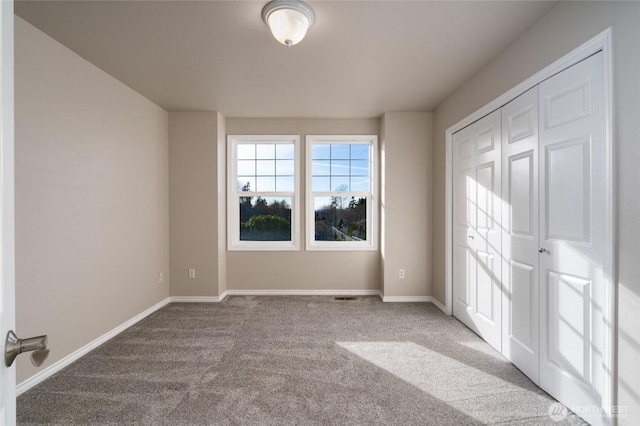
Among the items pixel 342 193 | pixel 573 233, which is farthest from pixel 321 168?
pixel 573 233

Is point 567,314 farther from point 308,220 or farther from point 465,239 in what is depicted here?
point 308,220

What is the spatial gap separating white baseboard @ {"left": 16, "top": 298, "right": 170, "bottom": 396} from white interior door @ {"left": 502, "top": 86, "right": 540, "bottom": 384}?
3610 millimetres

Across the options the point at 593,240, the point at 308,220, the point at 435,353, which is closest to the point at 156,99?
the point at 308,220

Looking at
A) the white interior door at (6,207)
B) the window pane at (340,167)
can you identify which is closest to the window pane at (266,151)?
the window pane at (340,167)

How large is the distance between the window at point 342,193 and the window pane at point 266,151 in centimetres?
60

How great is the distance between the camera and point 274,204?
15.1 ft

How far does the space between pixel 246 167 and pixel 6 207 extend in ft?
13.1

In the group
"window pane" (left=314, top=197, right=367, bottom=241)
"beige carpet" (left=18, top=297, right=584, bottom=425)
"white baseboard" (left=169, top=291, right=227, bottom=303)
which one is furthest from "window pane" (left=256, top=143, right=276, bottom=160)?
"beige carpet" (left=18, top=297, right=584, bottom=425)

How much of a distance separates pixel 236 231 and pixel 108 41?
108 inches

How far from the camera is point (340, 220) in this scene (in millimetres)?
4605

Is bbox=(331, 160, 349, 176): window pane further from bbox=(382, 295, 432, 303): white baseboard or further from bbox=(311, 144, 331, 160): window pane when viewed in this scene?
bbox=(382, 295, 432, 303): white baseboard

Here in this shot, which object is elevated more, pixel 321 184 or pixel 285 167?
pixel 285 167

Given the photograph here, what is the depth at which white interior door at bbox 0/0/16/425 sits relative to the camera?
0.67m

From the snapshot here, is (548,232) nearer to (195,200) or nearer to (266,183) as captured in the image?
(266,183)
